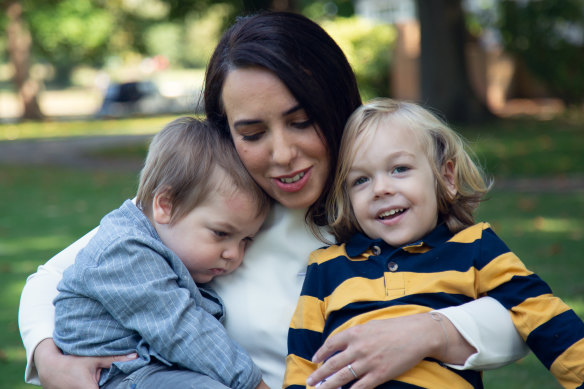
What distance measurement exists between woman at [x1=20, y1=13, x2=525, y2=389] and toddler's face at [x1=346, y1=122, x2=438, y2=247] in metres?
0.12

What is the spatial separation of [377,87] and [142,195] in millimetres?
21191

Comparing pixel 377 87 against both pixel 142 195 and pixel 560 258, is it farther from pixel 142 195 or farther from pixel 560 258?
pixel 142 195

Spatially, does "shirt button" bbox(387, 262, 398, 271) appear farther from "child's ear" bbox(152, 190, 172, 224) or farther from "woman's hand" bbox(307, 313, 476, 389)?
"child's ear" bbox(152, 190, 172, 224)

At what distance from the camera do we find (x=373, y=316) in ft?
6.91

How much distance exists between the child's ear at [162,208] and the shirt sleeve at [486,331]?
2.98 feet

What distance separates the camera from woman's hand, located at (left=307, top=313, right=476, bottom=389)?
1.94 m

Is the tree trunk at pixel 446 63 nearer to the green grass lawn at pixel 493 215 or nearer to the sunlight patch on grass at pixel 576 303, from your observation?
the green grass lawn at pixel 493 215

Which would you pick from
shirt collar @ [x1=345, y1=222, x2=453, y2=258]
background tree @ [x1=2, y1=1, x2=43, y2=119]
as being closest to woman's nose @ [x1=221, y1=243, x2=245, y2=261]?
shirt collar @ [x1=345, y1=222, x2=453, y2=258]

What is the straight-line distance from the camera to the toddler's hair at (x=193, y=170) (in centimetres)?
229

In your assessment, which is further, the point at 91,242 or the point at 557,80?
the point at 557,80

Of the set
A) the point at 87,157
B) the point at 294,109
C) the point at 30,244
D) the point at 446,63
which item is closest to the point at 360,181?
the point at 294,109

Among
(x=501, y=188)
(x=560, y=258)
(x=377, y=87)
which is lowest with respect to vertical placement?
(x=377, y=87)

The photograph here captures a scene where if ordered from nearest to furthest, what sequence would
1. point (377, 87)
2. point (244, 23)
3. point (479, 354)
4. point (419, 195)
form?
point (479, 354), point (419, 195), point (244, 23), point (377, 87)

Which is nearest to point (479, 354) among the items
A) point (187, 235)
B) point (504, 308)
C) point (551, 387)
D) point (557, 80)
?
point (504, 308)
